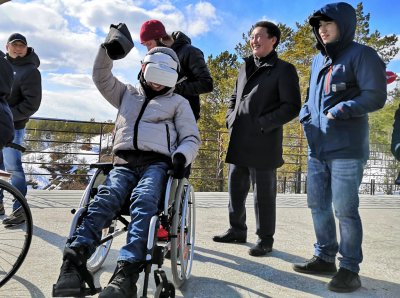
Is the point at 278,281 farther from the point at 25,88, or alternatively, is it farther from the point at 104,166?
the point at 25,88

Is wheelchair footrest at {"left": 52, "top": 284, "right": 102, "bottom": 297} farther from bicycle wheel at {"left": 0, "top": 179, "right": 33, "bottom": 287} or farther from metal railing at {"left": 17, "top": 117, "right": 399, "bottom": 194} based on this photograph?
metal railing at {"left": 17, "top": 117, "right": 399, "bottom": 194}

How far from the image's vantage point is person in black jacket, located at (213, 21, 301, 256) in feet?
10.2

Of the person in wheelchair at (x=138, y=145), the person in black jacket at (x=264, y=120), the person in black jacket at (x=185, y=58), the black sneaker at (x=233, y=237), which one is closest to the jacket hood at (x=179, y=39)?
the person in black jacket at (x=185, y=58)

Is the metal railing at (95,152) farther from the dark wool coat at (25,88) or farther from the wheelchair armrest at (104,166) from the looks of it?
the dark wool coat at (25,88)

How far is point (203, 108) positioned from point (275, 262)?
21.6m

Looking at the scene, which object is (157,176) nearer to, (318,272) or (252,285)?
(252,285)

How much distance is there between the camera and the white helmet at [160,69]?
2.38 metres

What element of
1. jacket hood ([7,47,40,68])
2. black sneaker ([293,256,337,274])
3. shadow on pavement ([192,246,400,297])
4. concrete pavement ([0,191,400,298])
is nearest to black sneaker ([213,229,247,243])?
concrete pavement ([0,191,400,298])

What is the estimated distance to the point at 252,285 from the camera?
2.49 metres

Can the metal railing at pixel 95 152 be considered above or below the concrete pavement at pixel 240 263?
above

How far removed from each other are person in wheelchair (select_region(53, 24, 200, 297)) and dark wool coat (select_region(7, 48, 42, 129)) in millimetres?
1474

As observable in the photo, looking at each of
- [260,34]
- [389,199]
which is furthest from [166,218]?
[389,199]

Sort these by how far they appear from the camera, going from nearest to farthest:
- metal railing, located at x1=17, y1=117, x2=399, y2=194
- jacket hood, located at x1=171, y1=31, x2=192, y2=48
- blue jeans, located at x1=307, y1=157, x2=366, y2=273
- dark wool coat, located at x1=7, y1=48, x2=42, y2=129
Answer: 1. blue jeans, located at x1=307, y1=157, x2=366, y2=273
2. jacket hood, located at x1=171, y1=31, x2=192, y2=48
3. dark wool coat, located at x1=7, y1=48, x2=42, y2=129
4. metal railing, located at x1=17, y1=117, x2=399, y2=194

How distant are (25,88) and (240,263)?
7.80 ft
